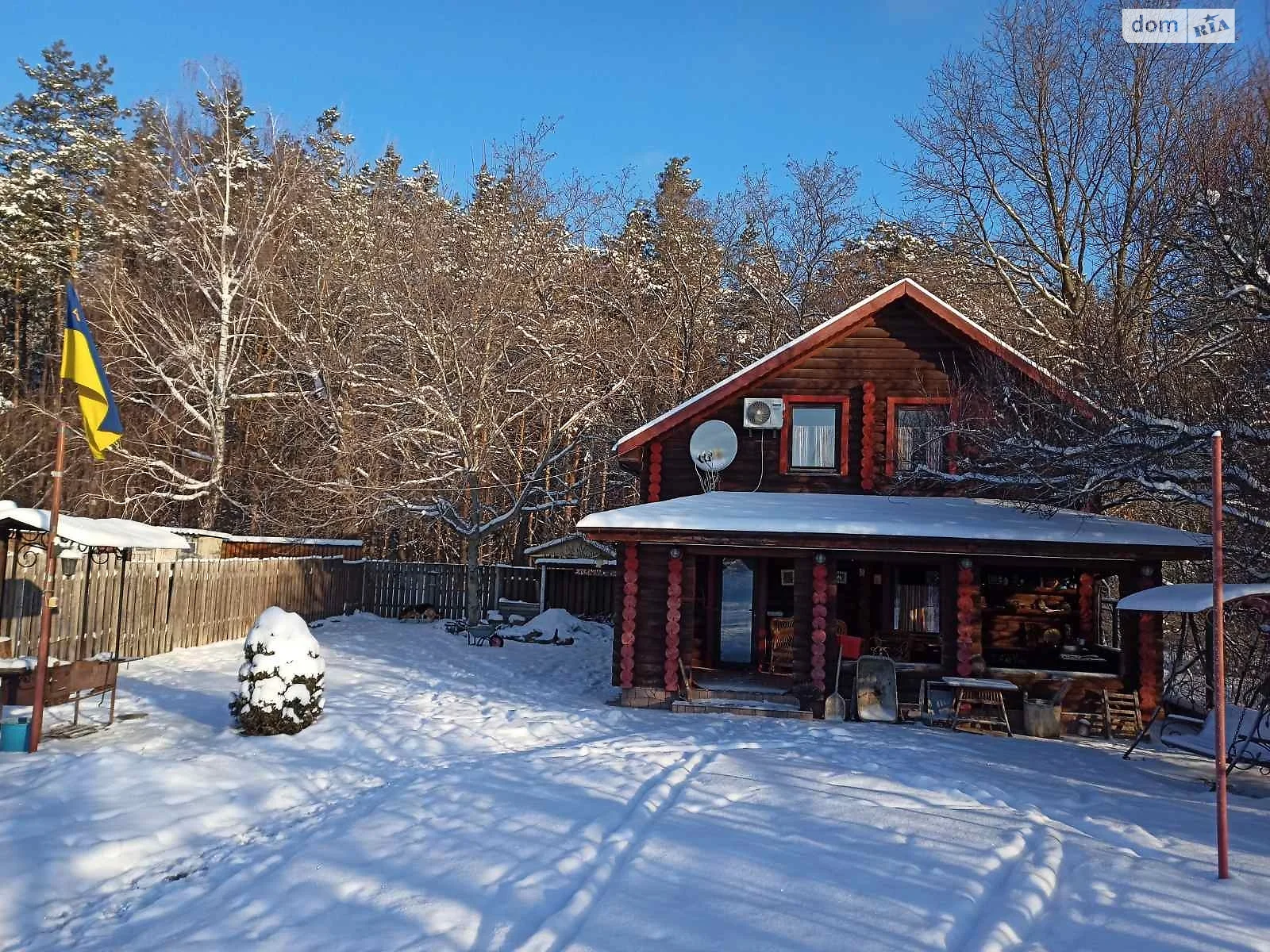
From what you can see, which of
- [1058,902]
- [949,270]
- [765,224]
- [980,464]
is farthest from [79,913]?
[765,224]

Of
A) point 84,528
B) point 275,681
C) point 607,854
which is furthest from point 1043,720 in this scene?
point 84,528

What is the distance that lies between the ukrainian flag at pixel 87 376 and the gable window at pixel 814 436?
11033mm

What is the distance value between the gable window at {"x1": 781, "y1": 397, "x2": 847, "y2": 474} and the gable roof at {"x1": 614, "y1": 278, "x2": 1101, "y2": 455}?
84 cm

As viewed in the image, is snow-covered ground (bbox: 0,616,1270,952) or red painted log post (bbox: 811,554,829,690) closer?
snow-covered ground (bbox: 0,616,1270,952)

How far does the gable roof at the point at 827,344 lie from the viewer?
15844mm

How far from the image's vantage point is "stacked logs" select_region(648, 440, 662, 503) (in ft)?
57.5

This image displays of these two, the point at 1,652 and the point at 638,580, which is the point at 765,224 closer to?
the point at 638,580

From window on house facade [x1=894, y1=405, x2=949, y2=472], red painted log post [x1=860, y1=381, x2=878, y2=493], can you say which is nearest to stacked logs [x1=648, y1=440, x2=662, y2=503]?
red painted log post [x1=860, y1=381, x2=878, y2=493]

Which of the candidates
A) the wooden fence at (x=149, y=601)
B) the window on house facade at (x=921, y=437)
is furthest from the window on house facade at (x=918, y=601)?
the wooden fence at (x=149, y=601)

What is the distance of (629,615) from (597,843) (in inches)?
320

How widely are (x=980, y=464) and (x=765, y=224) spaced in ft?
67.2

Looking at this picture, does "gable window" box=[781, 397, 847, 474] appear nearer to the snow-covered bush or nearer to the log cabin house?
the log cabin house

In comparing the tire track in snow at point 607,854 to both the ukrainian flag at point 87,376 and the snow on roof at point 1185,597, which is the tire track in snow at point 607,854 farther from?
the ukrainian flag at point 87,376

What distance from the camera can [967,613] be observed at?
47.5 ft
